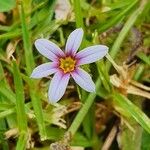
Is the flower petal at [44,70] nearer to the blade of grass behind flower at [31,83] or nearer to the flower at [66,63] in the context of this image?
the flower at [66,63]

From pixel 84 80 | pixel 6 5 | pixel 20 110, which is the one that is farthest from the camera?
pixel 6 5

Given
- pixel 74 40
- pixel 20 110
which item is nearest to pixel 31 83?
pixel 20 110

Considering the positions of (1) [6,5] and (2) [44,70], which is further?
(1) [6,5]

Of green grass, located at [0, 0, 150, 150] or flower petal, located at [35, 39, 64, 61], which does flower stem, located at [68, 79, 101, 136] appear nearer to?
green grass, located at [0, 0, 150, 150]

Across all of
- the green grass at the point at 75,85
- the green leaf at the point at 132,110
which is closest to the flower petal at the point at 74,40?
the green grass at the point at 75,85

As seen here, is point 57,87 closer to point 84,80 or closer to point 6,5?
point 84,80

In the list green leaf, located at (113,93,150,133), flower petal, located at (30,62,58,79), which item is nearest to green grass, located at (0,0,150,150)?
green leaf, located at (113,93,150,133)

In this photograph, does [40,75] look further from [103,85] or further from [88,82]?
[103,85]

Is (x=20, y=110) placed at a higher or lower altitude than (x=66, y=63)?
lower

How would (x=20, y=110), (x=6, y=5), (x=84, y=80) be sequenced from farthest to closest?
(x=6, y=5) < (x=20, y=110) < (x=84, y=80)
